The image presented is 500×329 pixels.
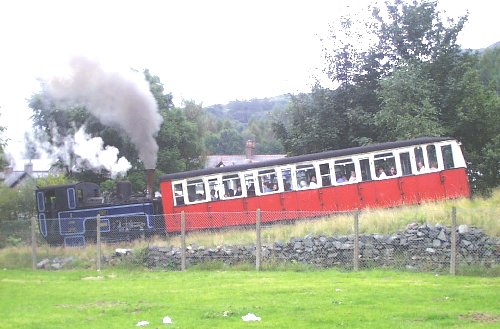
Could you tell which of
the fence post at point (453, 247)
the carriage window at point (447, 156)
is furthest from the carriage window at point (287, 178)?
the fence post at point (453, 247)

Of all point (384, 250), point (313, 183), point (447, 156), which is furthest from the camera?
point (313, 183)

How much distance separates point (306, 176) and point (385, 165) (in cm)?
310

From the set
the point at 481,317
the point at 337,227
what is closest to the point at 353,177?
the point at 337,227

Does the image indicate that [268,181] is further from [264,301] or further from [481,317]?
[481,317]

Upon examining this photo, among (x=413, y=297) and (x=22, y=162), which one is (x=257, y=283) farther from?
(x=22, y=162)

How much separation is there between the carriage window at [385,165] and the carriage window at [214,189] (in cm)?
637

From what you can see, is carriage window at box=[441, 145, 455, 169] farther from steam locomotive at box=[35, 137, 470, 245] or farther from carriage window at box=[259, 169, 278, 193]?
carriage window at box=[259, 169, 278, 193]

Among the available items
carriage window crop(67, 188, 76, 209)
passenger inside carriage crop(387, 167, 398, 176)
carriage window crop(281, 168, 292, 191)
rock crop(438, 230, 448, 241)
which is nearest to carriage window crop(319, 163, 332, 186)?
carriage window crop(281, 168, 292, 191)

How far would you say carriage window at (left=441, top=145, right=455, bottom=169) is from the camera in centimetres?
2227

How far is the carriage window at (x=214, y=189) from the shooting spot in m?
23.8

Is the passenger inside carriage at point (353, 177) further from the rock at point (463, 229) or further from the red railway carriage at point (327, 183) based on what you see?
the rock at point (463, 229)

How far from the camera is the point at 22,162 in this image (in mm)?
78750

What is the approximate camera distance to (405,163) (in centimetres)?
2247

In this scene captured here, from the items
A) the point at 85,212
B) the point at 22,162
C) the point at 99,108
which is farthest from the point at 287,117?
the point at 22,162
